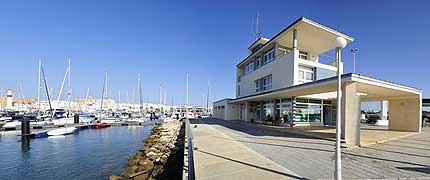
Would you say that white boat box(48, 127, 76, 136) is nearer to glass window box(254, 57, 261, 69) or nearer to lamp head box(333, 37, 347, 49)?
glass window box(254, 57, 261, 69)

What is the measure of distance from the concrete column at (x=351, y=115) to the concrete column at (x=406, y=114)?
10943mm

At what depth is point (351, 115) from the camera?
436 inches

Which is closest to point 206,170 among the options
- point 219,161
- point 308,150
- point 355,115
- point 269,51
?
point 219,161

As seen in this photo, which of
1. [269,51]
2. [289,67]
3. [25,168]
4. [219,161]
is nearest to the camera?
[219,161]

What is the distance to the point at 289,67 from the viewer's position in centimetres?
2166

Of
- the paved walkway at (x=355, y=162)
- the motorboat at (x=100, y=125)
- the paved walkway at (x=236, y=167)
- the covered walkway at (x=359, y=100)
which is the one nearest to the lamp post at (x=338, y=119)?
the paved walkway at (x=355, y=162)

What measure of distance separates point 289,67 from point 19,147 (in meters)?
24.6

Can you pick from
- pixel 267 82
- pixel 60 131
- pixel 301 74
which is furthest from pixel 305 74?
pixel 60 131

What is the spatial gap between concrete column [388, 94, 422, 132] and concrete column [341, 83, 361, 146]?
10943 mm

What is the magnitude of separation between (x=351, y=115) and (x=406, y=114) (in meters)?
12.5

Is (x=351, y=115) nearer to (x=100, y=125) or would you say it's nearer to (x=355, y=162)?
(x=355, y=162)

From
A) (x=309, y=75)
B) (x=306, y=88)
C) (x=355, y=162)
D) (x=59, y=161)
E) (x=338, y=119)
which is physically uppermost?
(x=309, y=75)

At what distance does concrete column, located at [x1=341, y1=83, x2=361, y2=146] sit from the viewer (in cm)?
1098

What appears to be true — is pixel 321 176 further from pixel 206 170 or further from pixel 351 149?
pixel 351 149
